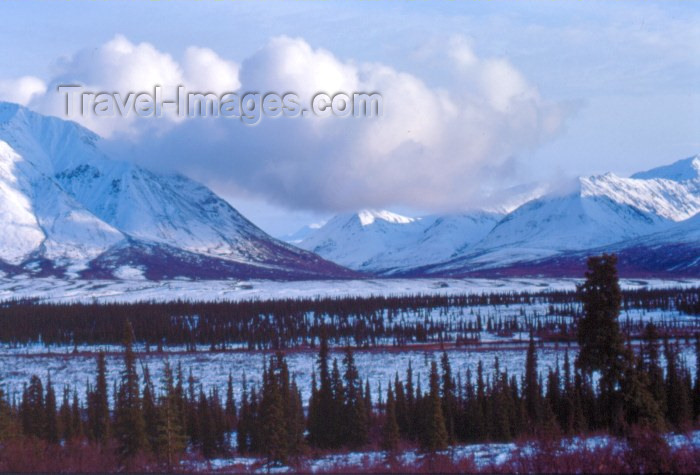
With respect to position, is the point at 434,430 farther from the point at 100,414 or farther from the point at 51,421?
the point at 51,421

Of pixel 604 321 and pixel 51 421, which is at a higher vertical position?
pixel 604 321

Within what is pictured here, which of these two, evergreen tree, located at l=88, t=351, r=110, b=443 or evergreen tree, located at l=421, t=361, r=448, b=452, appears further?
evergreen tree, located at l=88, t=351, r=110, b=443

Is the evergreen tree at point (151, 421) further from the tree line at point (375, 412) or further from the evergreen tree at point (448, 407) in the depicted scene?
the evergreen tree at point (448, 407)

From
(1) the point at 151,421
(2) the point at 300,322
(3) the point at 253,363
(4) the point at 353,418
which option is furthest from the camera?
(2) the point at 300,322

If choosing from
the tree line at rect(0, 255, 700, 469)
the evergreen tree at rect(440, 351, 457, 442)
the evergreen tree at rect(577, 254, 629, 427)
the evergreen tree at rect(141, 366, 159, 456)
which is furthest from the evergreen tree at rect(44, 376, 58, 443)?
the evergreen tree at rect(577, 254, 629, 427)

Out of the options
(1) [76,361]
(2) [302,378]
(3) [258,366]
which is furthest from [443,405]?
(1) [76,361]

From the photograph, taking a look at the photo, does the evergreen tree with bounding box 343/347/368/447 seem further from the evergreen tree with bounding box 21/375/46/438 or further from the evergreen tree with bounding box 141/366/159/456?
the evergreen tree with bounding box 21/375/46/438

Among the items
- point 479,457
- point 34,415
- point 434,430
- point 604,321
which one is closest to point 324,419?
point 434,430

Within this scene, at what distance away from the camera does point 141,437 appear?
41375 mm

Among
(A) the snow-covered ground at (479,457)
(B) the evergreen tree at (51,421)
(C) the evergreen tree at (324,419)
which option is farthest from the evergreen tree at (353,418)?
(B) the evergreen tree at (51,421)

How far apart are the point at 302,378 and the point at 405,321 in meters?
64.9

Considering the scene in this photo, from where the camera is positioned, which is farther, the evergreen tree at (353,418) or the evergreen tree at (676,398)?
the evergreen tree at (353,418)

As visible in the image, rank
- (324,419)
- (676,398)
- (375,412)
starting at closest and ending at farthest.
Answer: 1. (676,398)
2. (324,419)
3. (375,412)

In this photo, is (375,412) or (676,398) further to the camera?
(375,412)
